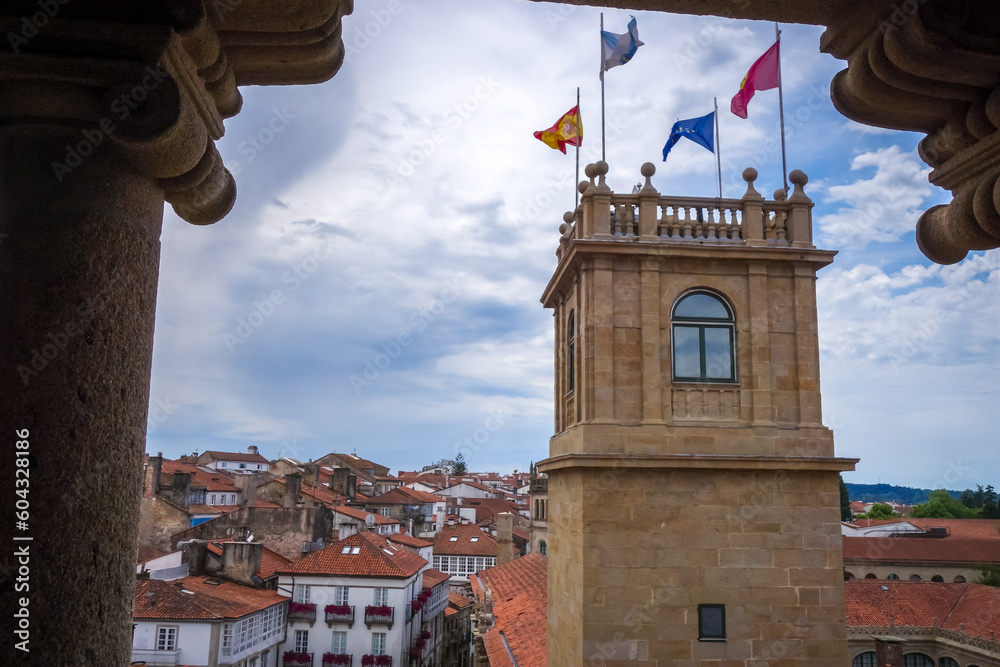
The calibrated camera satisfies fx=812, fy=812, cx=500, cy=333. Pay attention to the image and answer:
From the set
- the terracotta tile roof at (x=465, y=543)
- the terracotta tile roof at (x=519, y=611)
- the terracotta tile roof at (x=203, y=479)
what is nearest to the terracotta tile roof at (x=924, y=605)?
the terracotta tile roof at (x=519, y=611)

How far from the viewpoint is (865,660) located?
39.9 meters

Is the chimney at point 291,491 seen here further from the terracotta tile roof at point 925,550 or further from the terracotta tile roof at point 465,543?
the terracotta tile roof at point 925,550

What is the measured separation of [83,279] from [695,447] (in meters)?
11.8

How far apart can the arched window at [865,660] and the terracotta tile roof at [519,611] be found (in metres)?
16.6

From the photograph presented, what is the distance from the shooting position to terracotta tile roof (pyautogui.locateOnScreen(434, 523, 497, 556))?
6675 centimetres

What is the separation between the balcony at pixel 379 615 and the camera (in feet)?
136

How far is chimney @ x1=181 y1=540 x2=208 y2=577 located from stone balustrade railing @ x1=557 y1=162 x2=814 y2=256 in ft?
103

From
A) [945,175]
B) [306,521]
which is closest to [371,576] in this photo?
[306,521]

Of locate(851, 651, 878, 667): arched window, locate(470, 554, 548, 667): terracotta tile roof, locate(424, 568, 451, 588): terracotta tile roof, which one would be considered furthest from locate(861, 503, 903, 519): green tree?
locate(470, 554, 548, 667): terracotta tile roof

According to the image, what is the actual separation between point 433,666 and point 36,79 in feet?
179

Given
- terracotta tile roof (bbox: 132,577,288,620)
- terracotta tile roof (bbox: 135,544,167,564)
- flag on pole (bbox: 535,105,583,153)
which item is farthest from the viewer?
terracotta tile roof (bbox: 135,544,167,564)

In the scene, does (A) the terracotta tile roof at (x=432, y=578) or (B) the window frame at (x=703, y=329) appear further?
(A) the terracotta tile roof at (x=432, y=578)

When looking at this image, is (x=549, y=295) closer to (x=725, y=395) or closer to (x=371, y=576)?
(x=725, y=395)

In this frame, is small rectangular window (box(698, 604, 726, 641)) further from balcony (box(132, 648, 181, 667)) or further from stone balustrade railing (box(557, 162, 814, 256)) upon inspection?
balcony (box(132, 648, 181, 667))
